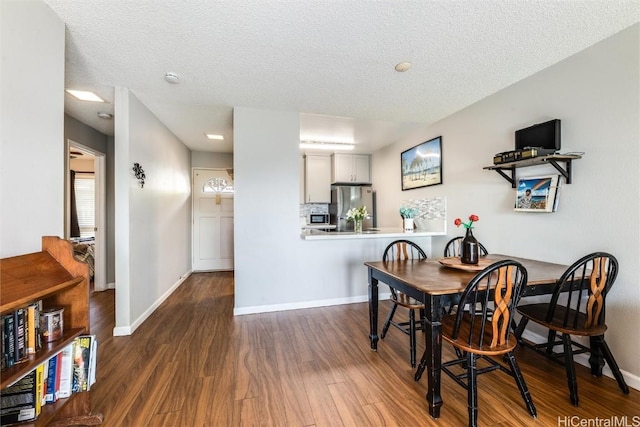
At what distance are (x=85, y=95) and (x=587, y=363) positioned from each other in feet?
16.6

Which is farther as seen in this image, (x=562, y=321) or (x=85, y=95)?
(x=85, y=95)

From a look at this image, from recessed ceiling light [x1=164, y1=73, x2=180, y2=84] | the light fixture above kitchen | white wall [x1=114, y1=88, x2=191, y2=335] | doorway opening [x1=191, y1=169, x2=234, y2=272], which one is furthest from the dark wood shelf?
doorway opening [x1=191, y1=169, x2=234, y2=272]

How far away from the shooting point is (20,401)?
1.22 m

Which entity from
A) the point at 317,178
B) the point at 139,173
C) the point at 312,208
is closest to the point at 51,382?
the point at 139,173

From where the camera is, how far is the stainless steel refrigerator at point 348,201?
5316 millimetres

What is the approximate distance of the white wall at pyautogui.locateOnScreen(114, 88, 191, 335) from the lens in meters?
2.58

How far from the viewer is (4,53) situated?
4.17 ft

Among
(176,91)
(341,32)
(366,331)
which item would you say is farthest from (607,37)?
(176,91)

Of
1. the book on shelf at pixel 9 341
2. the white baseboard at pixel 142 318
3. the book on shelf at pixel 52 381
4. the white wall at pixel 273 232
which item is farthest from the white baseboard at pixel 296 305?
the book on shelf at pixel 9 341

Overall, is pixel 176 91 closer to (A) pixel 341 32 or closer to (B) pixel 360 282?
(A) pixel 341 32

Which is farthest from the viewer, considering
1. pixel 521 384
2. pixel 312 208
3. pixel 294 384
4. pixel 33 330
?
pixel 312 208

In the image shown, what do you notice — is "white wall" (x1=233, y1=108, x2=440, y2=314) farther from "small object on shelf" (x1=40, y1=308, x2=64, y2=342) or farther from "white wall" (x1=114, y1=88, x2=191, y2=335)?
"small object on shelf" (x1=40, y1=308, x2=64, y2=342)

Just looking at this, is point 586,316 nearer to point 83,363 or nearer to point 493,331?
Answer: point 493,331

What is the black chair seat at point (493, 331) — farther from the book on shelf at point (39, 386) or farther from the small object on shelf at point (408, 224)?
the small object on shelf at point (408, 224)
